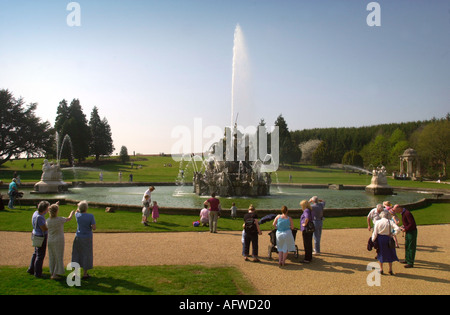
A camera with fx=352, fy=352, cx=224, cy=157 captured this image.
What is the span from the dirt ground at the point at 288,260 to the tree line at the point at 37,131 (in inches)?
2523

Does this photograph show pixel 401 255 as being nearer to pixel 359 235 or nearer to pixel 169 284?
pixel 359 235

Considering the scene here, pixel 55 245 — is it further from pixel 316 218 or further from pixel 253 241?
pixel 316 218

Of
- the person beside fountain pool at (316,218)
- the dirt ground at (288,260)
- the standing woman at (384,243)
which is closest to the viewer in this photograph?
the dirt ground at (288,260)

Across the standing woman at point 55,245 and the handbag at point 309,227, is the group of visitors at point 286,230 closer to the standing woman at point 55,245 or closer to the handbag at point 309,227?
the handbag at point 309,227

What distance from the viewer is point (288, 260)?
10812 mm

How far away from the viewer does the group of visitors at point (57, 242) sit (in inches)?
335

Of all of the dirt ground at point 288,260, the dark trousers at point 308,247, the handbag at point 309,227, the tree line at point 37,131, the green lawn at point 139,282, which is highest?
the tree line at point 37,131

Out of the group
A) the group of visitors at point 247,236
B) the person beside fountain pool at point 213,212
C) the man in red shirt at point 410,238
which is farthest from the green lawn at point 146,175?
the group of visitors at point 247,236

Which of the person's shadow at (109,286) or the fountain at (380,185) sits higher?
the fountain at (380,185)

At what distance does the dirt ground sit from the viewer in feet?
27.5

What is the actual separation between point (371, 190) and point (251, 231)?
93.7 ft

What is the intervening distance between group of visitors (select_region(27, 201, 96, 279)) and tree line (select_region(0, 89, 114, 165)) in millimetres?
67437

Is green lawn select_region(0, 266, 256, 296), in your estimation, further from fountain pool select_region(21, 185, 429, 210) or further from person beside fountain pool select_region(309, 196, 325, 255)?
fountain pool select_region(21, 185, 429, 210)
